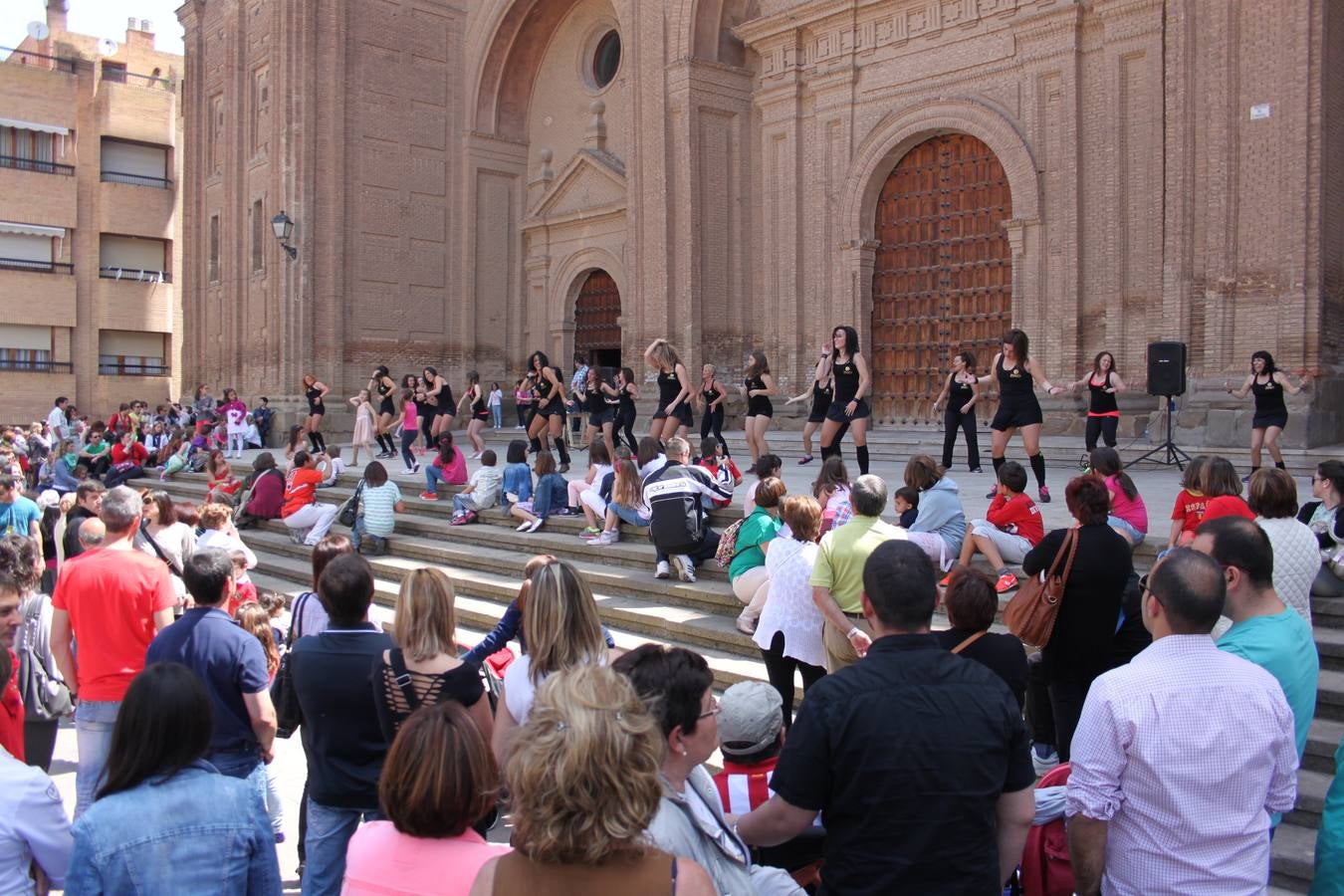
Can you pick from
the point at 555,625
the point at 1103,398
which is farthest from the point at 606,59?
the point at 555,625

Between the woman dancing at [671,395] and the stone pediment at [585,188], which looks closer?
the woman dancing at [671,395]

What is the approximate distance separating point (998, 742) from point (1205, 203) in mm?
12540

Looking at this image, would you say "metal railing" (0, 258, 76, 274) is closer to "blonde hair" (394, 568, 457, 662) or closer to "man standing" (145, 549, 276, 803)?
"man standing" (145, 549, 276, 803)

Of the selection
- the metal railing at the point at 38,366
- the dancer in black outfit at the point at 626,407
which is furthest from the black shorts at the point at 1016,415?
the metal railing at the point at 38,366

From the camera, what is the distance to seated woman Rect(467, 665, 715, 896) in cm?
202

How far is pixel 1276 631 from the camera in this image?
3316mm

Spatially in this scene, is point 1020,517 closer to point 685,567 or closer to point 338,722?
point 685,567

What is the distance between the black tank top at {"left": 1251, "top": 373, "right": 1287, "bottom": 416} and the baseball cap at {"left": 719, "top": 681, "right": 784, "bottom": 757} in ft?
29.9

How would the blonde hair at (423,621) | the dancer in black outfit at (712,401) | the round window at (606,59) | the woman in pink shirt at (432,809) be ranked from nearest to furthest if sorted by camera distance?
the woman in pink shirt at (432,809), the blonde hair at (423,621), the dancer in black outfit at (712,401), the round window at (606,59)

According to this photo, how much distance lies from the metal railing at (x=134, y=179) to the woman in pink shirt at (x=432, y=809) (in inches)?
1592

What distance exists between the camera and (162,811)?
2.54 m

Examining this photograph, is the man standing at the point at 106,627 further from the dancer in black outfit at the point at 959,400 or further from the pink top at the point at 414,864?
the dancer in black outfit at the point at 959,400

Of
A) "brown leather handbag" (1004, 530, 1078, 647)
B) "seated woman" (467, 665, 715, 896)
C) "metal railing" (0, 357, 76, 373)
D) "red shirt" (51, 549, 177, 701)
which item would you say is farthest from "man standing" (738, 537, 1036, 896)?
"metal railing" (0, 357, 76, 373)

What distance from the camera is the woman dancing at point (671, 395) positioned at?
40.8 feet
